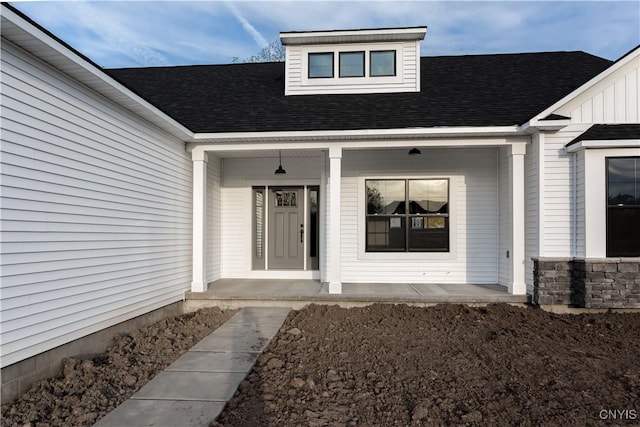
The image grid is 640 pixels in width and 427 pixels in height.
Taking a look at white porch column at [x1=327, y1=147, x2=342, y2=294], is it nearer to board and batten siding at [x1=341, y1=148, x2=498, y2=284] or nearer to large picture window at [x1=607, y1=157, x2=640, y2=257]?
board and batten siding at [x1=341, y1=148, x2=498, y2=284]

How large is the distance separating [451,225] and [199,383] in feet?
19.2

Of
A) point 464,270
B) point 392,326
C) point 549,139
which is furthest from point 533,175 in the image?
point 392,326

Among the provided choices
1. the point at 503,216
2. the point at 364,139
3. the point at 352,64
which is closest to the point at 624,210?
the point at 503,216

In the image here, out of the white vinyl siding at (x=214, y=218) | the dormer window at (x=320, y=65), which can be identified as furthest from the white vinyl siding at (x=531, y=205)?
the white vinyl siding at (x=214, y=218)

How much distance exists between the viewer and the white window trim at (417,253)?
783cm

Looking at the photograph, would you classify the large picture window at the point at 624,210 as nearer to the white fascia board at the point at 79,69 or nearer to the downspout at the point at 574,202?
the downspout at the point at 574,202

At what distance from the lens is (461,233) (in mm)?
7824

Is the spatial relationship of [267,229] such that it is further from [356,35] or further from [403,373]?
[403,373]

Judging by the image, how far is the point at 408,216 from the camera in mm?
7902

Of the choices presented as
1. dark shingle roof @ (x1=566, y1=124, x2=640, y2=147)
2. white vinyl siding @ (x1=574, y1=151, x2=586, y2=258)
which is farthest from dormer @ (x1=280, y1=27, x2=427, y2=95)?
white vinyl siding @ (x1=574, y1=151, x2=586, y2=258)

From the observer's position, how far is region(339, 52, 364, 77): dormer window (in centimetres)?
855

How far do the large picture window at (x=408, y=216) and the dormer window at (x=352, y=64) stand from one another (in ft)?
8.36

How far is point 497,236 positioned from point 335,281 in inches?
141

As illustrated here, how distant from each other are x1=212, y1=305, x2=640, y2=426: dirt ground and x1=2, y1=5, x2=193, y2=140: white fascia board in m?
3.46
